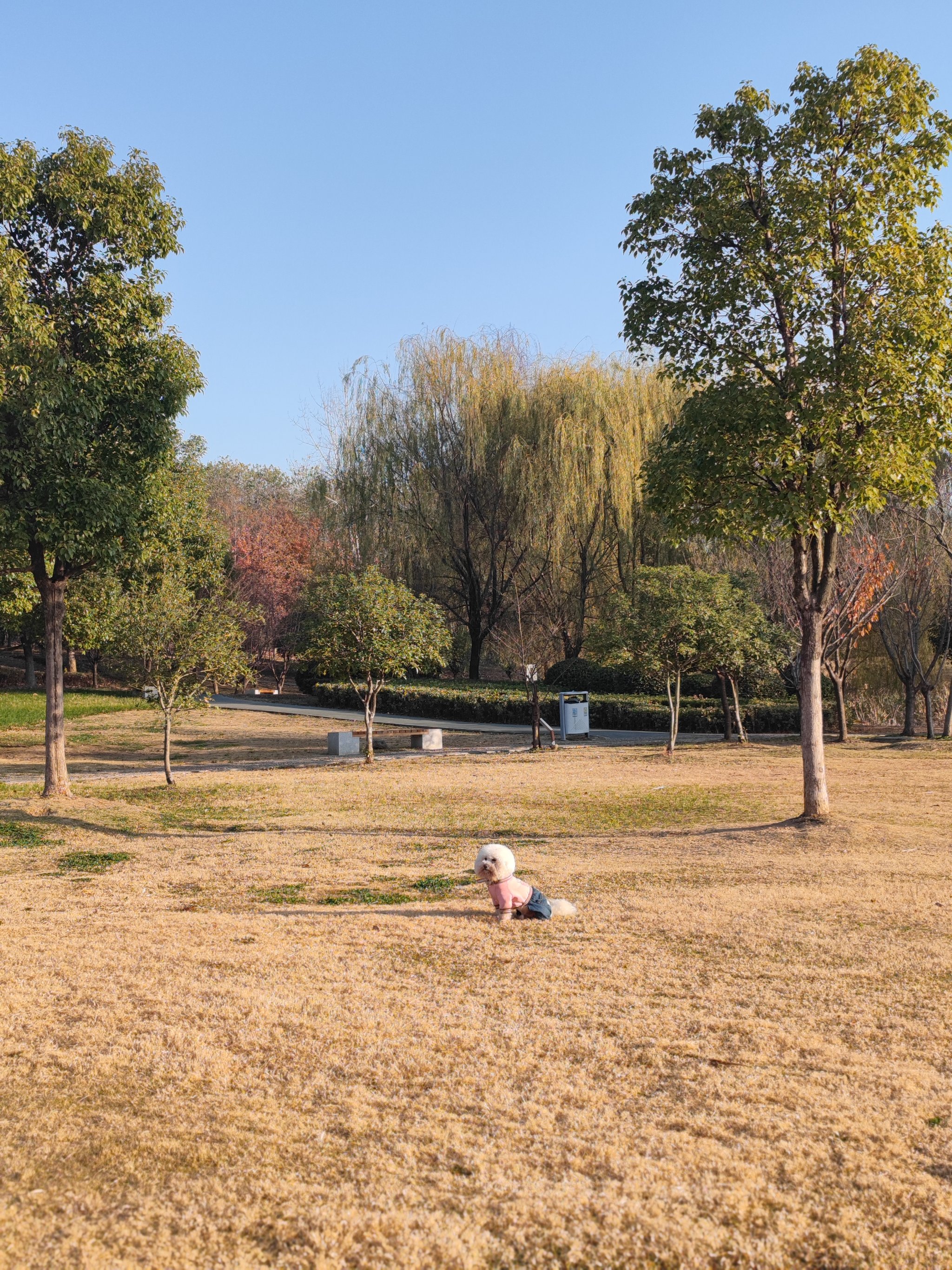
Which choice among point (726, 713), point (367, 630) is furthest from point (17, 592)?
point (726, 713)

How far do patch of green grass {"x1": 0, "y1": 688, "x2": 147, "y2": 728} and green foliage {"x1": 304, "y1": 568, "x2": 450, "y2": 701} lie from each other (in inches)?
366

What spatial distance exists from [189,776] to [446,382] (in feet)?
62.4

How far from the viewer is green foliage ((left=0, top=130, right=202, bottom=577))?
11.4 m

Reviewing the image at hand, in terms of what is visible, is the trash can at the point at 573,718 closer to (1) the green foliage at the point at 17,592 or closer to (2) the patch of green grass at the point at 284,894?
(1) the green foliage at the point at 17,592

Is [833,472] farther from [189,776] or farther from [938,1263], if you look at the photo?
[189,776]

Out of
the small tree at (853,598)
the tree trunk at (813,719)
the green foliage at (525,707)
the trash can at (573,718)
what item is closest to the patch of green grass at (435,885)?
the tree trunk at (813,719)

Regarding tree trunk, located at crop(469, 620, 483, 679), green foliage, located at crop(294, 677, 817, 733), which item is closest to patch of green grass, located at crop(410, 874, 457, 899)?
green foliage, located at crop(294, 677, 817, 733)

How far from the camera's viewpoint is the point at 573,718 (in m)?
21.9

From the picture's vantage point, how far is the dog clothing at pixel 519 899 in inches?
256

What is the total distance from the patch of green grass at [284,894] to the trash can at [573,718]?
14.1 m

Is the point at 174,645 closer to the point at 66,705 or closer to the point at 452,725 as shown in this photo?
the point at 452,725

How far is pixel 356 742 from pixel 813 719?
10762 millimetres

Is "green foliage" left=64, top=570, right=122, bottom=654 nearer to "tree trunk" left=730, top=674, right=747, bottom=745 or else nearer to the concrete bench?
the concrete bench

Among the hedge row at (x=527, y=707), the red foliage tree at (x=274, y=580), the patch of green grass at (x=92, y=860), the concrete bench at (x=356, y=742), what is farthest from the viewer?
the red foliage tree at (x=274, y=580)
